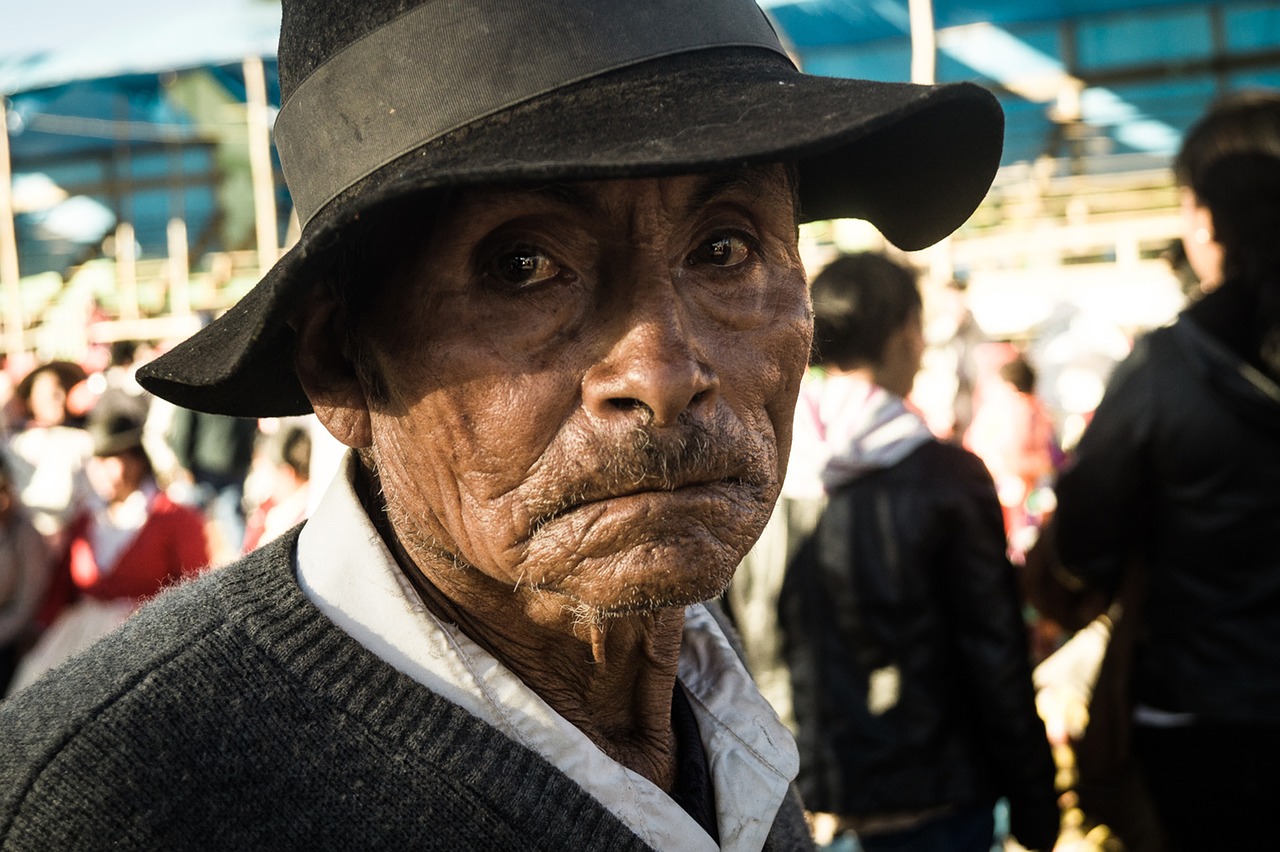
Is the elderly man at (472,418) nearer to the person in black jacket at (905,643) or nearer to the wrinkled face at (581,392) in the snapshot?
the wrinkled face at (581,392)

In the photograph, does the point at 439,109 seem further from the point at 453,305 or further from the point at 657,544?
the point at 657,544

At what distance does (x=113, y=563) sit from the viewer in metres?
5.28

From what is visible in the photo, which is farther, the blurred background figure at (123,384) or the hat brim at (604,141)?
the blurred background figure at (123,384)

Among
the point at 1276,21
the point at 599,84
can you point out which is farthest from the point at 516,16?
the point at 1276,21

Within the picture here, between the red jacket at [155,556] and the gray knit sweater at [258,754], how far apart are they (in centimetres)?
398

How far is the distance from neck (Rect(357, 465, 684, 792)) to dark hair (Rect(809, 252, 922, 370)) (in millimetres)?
2070

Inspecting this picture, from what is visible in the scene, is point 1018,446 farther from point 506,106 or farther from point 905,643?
point 506,106

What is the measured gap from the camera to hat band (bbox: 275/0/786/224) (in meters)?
1.25

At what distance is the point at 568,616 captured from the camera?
142 cm

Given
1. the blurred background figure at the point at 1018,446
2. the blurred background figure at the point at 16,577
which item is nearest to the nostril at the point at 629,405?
the blurred background figure at the point at 16,577

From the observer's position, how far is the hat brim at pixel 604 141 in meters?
1.15

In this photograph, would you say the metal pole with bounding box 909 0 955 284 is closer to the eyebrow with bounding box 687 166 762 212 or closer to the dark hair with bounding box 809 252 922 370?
the dark hair with bounding box 809 252 922 370

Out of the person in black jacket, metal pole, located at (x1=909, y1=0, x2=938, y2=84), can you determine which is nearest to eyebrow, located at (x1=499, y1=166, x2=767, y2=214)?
the person in black jacket

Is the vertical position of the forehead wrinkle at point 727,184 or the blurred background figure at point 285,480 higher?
the forehead wrinkle at point 727,184
